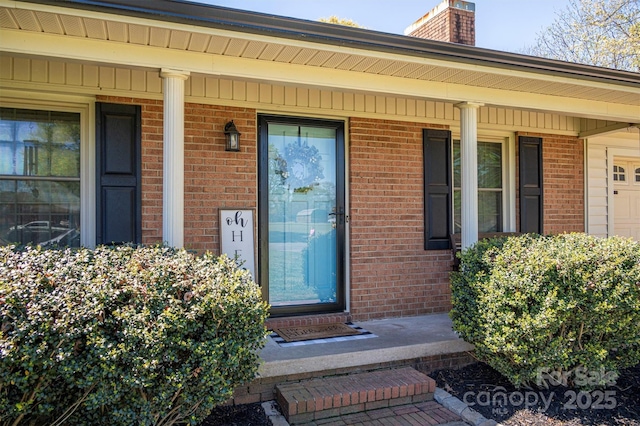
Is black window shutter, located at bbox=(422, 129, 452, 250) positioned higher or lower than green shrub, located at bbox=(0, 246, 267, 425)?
higher

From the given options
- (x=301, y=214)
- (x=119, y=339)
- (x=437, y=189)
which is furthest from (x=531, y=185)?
(x=119, y=339)

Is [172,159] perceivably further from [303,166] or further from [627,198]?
[627,198]

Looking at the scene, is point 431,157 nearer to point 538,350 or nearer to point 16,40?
point 538,350

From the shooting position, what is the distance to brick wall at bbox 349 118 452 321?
5.14m

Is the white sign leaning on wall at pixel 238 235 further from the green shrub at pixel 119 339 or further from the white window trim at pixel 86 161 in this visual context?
the green shrub at pixel 119 339

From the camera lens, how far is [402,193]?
5367 millimetres

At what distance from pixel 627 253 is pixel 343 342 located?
2.50 m

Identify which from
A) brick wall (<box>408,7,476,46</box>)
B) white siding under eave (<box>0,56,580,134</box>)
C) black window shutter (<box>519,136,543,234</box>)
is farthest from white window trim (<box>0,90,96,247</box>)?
black window shutter (<box>519,136,543,234</box>)

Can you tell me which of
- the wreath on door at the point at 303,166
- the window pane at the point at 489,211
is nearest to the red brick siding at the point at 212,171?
the wreath on door at the point at 303,166

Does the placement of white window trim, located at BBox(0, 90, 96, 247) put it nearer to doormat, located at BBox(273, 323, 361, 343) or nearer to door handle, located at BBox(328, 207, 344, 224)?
doormat, located at BBox(273, 323, 361, 343)

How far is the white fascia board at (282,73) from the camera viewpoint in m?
3.23

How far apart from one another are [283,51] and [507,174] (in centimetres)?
381

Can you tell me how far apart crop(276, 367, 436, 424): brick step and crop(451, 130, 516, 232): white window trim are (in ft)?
9.93

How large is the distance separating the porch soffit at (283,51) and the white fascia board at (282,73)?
39mm
